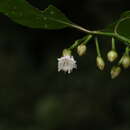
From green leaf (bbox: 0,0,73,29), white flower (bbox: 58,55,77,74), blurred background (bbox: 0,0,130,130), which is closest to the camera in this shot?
green leaf (bbox: 0,0,73,29)

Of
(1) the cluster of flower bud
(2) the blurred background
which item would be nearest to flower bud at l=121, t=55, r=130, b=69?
(1) the cluster of flower bud

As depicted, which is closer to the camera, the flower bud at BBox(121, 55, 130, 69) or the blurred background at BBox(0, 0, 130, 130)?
the flower bud at BBox(121, 55, 130, 69)

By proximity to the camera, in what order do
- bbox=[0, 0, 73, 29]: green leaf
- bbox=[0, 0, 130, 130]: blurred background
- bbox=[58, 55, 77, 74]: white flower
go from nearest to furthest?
1. bbox=[0, 0, 73, 29]: green leaf
2. bbox=[58, 55, 77, 74]: white flower
3. bbox=[0, 0, 130, 130]: blurred background

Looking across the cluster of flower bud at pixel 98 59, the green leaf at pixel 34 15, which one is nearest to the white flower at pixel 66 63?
the cluster of flower bud at pixel 98 59

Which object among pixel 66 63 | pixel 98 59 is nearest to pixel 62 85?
pixel 66 63

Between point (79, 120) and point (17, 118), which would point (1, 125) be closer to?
point (17, 118)

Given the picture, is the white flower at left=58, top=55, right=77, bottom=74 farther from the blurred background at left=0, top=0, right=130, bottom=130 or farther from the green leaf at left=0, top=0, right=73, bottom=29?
the blurred background at left=0, top=0, right=130, bottom=130

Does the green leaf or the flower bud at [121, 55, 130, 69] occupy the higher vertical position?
the green leaf

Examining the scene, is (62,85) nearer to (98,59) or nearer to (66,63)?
(66,63)
